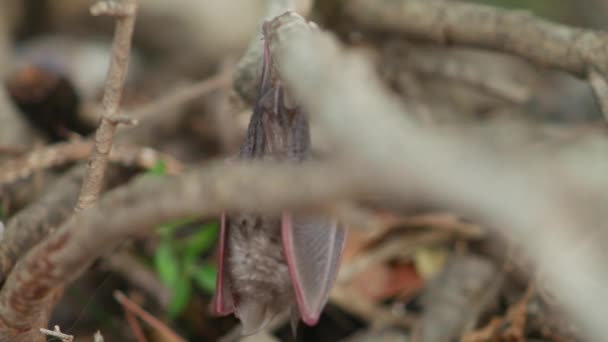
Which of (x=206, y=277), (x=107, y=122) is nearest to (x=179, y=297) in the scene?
(x=206, y=277)

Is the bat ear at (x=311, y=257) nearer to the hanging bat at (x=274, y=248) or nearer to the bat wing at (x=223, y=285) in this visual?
the hanging bat at (x=274, y=248)

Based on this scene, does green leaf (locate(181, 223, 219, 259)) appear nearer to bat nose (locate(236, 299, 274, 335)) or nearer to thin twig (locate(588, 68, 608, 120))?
bat nose (locate(236, 299, 274, 335))

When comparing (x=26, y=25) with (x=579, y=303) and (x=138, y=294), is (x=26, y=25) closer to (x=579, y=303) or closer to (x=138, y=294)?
(x=138, y=294)

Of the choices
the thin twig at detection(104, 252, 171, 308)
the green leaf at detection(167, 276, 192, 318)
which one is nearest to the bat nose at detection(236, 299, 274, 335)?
the green leaf at detection(167, 276, 192, 318)

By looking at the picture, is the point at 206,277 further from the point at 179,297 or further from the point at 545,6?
the point at 545,6

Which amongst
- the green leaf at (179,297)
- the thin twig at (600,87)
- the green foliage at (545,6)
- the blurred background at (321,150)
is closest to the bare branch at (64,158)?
the blurred background at (321,150)

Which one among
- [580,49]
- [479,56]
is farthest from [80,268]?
[479,56]
